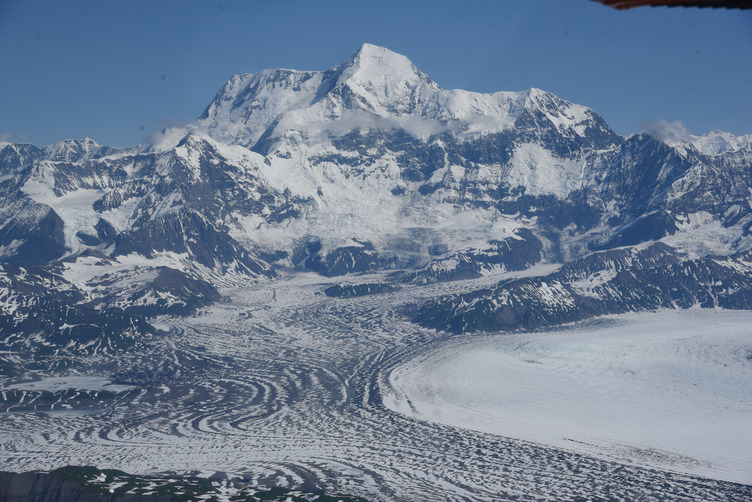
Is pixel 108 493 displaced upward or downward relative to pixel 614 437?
downward

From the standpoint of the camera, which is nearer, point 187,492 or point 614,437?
point 187,492

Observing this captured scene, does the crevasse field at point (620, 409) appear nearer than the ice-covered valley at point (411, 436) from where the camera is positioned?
No

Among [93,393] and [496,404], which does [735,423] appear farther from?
[93,393]

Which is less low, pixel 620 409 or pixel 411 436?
pixel 620 409

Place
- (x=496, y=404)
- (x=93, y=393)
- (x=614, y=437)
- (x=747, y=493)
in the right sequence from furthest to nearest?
(x=93, y=393) < (x=496, y=404) < (x=614, y=437) < (x=747, y=493)

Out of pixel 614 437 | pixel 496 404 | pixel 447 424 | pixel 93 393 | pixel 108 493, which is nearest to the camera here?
pixel 108 493

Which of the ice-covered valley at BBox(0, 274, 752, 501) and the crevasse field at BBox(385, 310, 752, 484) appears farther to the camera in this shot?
the crevasse field at BBox(385, 310, 752, 484)

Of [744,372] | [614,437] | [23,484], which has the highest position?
[744,372]

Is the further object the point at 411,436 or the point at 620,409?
the point at 620,409

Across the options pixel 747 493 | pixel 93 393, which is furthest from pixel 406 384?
pixel 747 493
